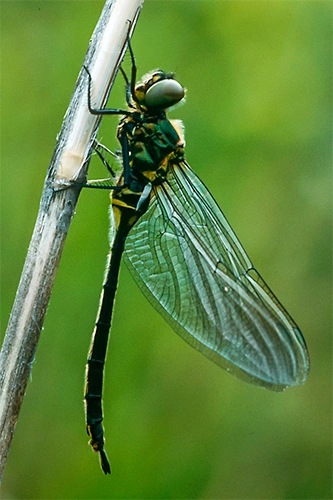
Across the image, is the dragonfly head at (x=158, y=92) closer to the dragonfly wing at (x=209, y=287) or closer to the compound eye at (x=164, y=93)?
the compound eye at (x=164, y=93)

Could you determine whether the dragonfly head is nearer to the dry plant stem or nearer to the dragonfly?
the dragonfly

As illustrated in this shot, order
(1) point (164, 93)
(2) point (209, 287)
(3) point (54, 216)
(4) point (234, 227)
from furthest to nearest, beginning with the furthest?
(4) point (234, 227)
(2) point (209, 287)
(1) point (164, 93)
(3) point (54, 216)

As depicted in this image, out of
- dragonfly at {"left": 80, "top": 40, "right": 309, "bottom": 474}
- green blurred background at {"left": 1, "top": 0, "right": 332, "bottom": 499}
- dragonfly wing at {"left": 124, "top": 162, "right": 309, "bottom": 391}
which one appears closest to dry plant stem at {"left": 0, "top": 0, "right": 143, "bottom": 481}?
dragonfly at {"left": 80, "top": 40, "right": 309, "bottom": 474}

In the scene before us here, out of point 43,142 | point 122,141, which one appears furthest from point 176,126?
point 43,142

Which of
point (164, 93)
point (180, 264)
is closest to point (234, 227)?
point (180, 264)

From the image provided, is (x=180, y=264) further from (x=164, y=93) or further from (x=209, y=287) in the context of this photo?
(x=164, y=93)

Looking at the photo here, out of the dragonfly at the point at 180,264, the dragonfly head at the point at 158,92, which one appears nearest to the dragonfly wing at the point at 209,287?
the dragonfly at the point at 180,264
